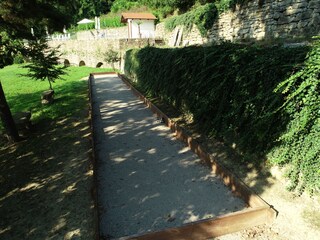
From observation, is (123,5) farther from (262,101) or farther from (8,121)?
(262,101)

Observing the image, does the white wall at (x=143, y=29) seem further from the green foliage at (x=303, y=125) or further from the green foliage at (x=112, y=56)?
the green foliage at (x=303, y=125)

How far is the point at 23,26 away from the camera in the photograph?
1040 cm

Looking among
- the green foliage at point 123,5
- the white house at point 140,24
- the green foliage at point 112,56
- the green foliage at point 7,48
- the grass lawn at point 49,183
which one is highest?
the green foliage at point 123,5

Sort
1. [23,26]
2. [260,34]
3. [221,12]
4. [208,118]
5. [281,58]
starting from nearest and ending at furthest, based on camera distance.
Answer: [281,58], [208,118], [23,26], [260,34], [221,12]

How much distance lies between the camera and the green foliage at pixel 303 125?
367 cm

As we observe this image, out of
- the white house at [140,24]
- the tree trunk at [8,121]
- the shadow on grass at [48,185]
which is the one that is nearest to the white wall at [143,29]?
the white house at [140,24]

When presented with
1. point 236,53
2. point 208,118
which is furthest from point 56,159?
point 236,53

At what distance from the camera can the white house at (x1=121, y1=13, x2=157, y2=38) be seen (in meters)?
33.6

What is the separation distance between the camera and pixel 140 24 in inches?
1325

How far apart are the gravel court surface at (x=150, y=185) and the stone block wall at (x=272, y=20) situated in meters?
5.66

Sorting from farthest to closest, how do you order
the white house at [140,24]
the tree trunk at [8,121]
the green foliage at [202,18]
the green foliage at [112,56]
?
the white house at [140,24] < the green foliage at [112,56] < the green foliage at [202,18] < the tree trunk at [8,121]

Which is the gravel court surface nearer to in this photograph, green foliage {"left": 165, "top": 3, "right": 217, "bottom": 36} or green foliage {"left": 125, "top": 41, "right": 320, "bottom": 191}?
green foliage {"left": 125, "top": 41, "right": 320, "bottom": 191}

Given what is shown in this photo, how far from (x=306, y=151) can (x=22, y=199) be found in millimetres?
4530

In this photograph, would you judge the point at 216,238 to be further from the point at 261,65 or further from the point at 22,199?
the point at 22,199
